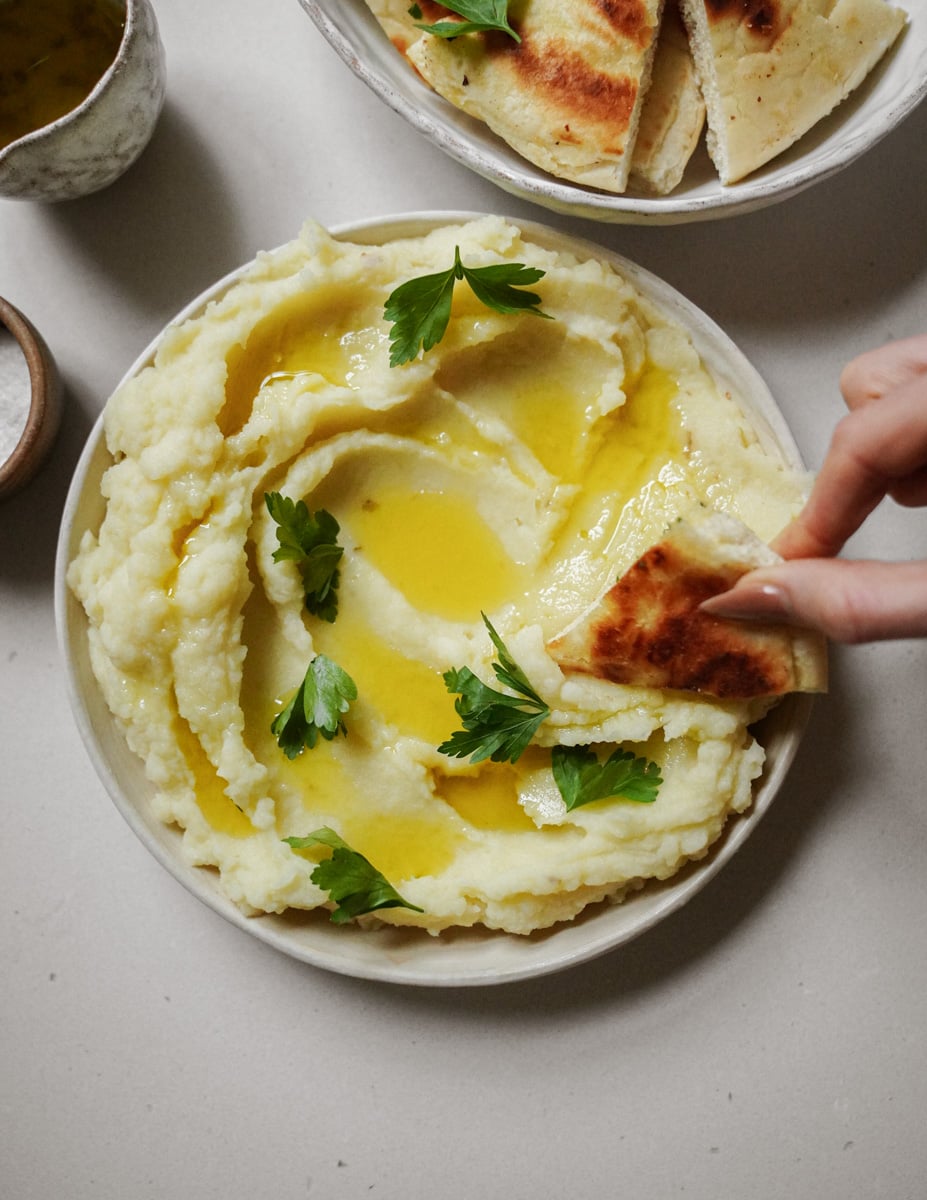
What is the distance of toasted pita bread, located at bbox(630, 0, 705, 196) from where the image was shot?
3.19 meters

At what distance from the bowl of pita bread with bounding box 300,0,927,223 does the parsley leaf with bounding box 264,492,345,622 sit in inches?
45.8

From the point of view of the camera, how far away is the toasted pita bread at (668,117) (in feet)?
10.5

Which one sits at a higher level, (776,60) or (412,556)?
(776,60)

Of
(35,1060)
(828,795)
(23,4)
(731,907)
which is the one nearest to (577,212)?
(23,4)

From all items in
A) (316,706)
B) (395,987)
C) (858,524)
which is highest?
(858,524)

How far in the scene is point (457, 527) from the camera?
10.9 ft

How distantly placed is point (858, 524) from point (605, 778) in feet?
3.43

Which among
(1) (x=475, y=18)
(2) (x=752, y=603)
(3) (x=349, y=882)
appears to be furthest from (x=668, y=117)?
(3) (x=349, y=882)

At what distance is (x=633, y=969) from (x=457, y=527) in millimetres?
1709

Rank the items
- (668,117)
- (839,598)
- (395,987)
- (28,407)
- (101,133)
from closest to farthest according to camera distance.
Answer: (839,598)
(101,133)
(668,117)
(28,407)
(395,987)

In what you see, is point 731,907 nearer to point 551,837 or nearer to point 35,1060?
point 551,837

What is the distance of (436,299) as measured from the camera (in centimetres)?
301

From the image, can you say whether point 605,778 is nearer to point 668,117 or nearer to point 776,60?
point 668,117

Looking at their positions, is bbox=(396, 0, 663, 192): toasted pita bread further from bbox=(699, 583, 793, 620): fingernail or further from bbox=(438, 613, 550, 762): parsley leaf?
bbox=(438, 613, 550, 762): parsley leaf
